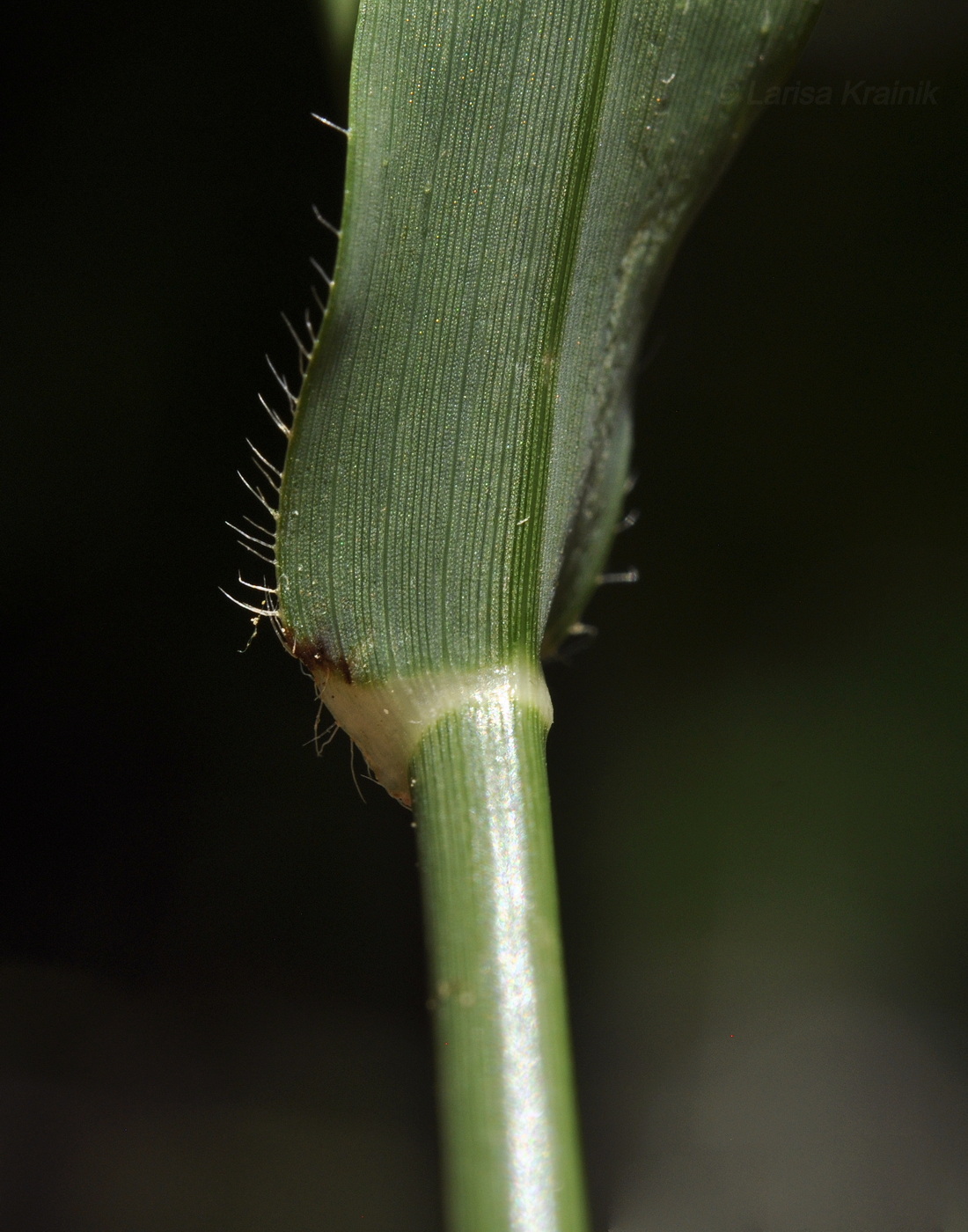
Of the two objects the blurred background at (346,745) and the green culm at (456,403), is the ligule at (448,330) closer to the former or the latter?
the green culm at (456,403)

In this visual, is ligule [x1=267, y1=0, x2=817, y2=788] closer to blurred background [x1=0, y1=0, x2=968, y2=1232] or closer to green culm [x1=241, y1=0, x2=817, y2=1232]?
green culm [x1=241, y1=0, x2=817, y2=1232]

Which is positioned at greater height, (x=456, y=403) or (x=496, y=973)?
(x=456, y=403)

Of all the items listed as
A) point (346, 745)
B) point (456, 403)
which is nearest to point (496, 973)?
point (456, 403)

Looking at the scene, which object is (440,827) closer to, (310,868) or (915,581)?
(310,868)

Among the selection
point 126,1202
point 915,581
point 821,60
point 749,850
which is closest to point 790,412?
point 915,581

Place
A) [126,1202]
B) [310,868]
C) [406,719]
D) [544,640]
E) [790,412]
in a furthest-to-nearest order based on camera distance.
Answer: [790,412], [310,868], [126,1202], [544,640], [406,719]

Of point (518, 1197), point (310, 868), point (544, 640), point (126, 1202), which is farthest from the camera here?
point (310, 868)

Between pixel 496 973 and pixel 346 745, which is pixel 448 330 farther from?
pixel 346 745
